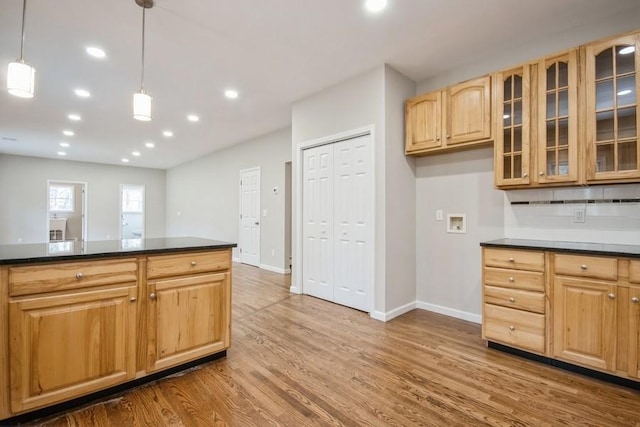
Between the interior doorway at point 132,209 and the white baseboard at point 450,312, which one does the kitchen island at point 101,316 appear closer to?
the white baseboard at point 450,312

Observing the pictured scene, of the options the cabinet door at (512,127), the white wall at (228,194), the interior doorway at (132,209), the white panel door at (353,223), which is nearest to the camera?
the cabinet door at (512,127)

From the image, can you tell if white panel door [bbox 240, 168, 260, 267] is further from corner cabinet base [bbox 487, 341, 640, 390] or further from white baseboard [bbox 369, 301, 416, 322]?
corner cabinet base [bbox 487, 341, 640, 390]

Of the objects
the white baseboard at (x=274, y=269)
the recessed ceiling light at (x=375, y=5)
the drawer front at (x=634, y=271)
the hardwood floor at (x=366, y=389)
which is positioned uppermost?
the recessed ceiling light at (x=375, y=5)

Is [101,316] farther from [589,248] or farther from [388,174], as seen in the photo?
[589,248]

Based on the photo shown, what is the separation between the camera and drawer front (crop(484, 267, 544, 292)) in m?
2.33

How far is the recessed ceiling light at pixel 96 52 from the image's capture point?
297 centimetres

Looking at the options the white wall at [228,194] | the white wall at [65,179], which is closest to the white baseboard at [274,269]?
the white wall at [228,194]

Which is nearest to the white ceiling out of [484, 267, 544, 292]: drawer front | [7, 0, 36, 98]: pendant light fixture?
[7, 0, 36, 98]: pendant light fixture

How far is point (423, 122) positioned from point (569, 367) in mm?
2548

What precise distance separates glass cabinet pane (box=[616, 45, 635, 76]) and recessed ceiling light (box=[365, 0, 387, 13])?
5.86 feet

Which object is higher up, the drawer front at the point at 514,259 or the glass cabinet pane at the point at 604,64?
the glass cabinet pane at the point at 604,64

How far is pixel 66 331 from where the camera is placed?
169 centimetres

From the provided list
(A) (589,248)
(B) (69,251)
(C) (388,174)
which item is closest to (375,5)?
(C) (388,174)

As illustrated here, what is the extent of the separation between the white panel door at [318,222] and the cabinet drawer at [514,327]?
1.89m
